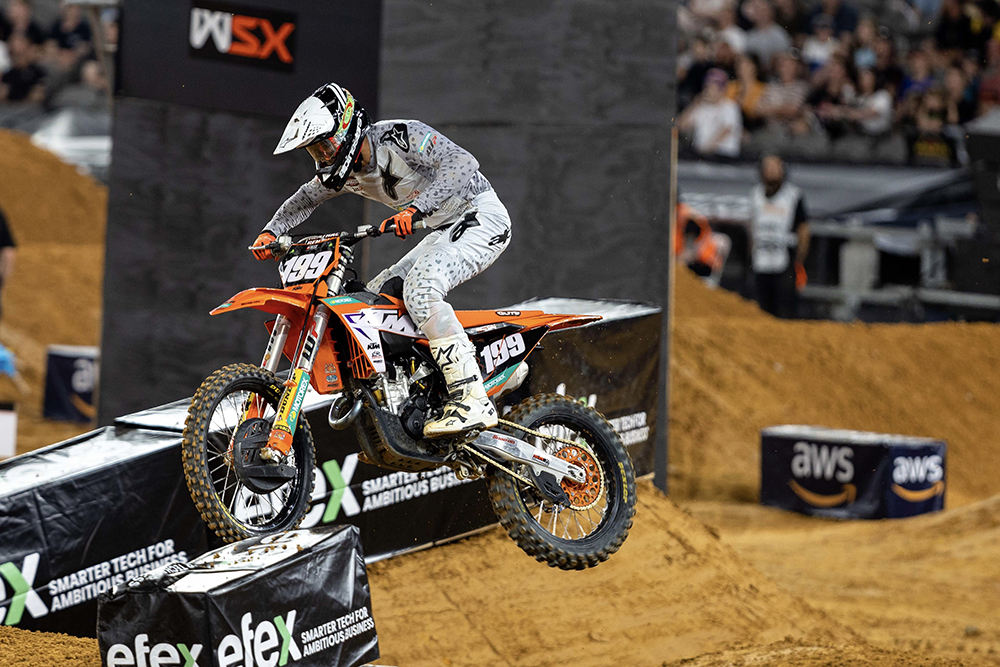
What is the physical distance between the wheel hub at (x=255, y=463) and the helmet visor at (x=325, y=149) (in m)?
1.20

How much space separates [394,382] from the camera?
566cm

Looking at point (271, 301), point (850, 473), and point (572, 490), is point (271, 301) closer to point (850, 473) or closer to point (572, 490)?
point (572, 490)

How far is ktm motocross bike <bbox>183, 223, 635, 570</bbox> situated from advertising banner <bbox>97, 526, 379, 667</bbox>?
34 centimetres

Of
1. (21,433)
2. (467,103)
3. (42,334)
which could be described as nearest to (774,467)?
(467,103)

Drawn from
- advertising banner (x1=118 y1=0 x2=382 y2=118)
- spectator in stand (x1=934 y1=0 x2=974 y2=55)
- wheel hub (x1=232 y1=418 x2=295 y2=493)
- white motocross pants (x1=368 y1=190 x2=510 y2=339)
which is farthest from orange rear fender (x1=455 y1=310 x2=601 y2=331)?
spectator in stand (x1=934 y1=0 x2=974 y2=55)

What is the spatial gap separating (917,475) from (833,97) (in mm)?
7062

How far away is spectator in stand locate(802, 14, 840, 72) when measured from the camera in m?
17.9

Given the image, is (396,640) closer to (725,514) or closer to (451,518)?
(451,518)

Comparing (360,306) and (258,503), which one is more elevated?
(360,306)

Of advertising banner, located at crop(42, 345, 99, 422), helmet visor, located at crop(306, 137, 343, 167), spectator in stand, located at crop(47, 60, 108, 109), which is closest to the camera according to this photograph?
helmet visor, located at crop(306, 137, 343, 167)

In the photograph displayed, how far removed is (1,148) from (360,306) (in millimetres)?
17653

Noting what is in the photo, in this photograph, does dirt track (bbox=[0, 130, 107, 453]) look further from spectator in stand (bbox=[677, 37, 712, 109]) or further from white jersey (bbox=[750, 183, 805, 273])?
spectator in stand (bbox=[677, 37, 712, 109])

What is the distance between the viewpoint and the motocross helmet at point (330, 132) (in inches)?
207

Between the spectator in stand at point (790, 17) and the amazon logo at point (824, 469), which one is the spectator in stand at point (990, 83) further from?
the amazon logo at point (824, 469)
